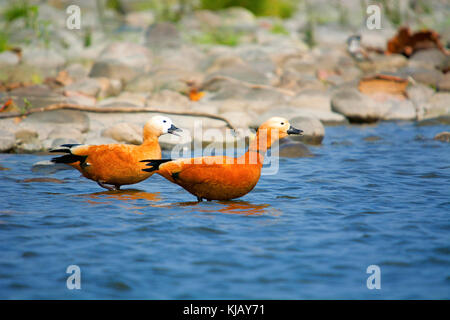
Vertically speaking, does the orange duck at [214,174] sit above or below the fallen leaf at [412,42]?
below

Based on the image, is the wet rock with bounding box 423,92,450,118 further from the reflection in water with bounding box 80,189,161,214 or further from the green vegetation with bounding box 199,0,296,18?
the green vegetation with bounding box 199,0,296,18

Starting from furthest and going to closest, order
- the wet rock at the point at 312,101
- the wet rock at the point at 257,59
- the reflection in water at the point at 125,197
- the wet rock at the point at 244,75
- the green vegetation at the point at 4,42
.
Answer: the green vegetation at the point at 4,42 < the wet rock at the point at 257,59 < the wet rock at the point at 244,75 < the wet rock at the point at 312,101 < the reflection in water at the point at 125,197

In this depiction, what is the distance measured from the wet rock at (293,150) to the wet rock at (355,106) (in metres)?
3.80

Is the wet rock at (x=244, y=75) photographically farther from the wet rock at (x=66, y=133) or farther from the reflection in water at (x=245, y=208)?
the reflection in water at (x=245, y=208)

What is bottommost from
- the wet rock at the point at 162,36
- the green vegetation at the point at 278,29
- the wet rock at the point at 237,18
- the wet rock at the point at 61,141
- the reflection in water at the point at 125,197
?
the reflection in water at the point at 125,197

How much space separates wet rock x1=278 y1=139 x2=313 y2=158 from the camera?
32.9 ft

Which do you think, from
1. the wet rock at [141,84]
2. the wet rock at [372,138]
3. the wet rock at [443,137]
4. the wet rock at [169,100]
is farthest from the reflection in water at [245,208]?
the wet rock at [141,84]

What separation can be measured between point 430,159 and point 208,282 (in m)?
6.05

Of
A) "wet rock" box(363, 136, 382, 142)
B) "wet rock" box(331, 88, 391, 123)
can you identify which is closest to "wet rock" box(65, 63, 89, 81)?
"wet rock" box(331, 88, 391, 123)

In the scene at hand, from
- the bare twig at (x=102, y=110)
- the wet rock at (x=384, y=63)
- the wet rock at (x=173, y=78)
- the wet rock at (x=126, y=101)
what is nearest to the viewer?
the bare twig at (x=102, y=110)

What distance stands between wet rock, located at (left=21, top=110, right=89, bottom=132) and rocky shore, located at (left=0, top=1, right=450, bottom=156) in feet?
0.06

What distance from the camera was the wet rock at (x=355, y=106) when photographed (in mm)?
13656
